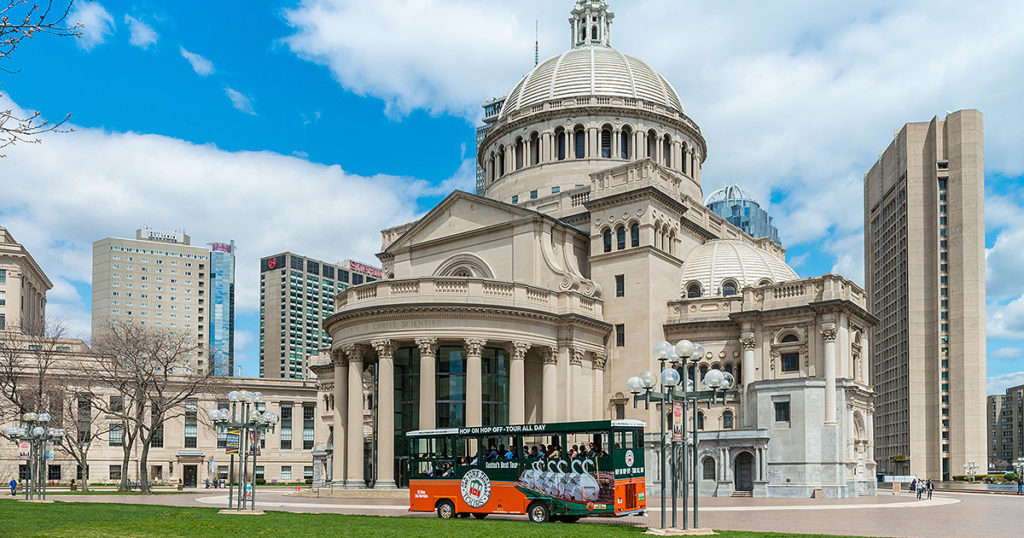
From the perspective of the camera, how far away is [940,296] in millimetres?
144625

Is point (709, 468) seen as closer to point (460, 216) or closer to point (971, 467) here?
point (460, 216)

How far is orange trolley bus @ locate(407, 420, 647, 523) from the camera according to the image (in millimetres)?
36094

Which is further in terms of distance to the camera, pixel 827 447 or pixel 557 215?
pixel 557 215

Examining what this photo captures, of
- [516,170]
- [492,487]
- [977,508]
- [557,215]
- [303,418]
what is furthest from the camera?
[303,418]

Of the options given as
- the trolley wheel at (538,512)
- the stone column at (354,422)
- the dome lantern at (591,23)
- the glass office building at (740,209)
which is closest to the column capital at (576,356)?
the stone column at (354,422)

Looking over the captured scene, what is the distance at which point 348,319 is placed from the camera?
6094 cm

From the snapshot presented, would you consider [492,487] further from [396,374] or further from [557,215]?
[557,215]

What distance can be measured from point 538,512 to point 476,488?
275 centimetres

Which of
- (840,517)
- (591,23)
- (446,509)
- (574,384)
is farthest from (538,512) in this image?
(591,23)

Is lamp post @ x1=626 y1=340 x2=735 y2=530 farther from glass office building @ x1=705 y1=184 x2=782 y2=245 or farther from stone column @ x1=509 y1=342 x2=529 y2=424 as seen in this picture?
glass office building @ x1=705 y1=184 x2=782 y2=245

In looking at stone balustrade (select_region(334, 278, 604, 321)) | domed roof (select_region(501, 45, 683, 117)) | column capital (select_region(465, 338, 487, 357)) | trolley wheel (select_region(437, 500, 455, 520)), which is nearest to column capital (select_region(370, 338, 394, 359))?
stone balustrade (select_region(334, 278, 604, 321))

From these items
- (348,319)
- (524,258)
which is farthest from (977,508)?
(348,319)

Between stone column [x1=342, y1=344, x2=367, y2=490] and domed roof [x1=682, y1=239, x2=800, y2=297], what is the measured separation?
23703 mm

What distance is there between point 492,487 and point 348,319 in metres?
25.4
